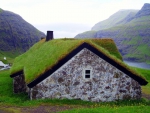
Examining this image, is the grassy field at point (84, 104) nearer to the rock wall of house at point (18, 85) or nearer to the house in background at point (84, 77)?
the house in background at point (84, 77)

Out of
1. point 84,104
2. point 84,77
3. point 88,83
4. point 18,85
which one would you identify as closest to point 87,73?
point 84,77

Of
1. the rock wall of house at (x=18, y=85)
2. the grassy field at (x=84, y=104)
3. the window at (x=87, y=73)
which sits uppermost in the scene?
the window at (x=87, y=73)

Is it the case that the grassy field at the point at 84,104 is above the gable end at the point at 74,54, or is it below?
below

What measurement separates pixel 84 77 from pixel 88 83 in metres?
0.79

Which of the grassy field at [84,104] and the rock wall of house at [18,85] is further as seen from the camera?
the rock wall of house at [18,85]

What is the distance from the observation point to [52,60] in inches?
970

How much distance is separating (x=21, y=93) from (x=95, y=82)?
34.7 feet

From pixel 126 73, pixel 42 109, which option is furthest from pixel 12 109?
pixel 126 73

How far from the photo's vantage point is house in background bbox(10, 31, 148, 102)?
2372 cm

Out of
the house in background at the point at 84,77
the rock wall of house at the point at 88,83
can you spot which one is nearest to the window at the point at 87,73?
the house in background at the point at 84,77

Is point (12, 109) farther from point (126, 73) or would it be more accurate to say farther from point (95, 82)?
point (126, 73)

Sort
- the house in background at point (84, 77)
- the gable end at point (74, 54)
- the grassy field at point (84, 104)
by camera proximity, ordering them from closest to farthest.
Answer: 1. the grassy field at point (84, 104)
2. the gable end at point (74, 54)
3. the house in background at point (84, 77)

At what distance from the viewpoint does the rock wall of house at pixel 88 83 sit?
78.3 ft

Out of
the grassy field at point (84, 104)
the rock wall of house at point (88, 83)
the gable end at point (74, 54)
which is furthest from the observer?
the rock wall of house at point (88, 83)
